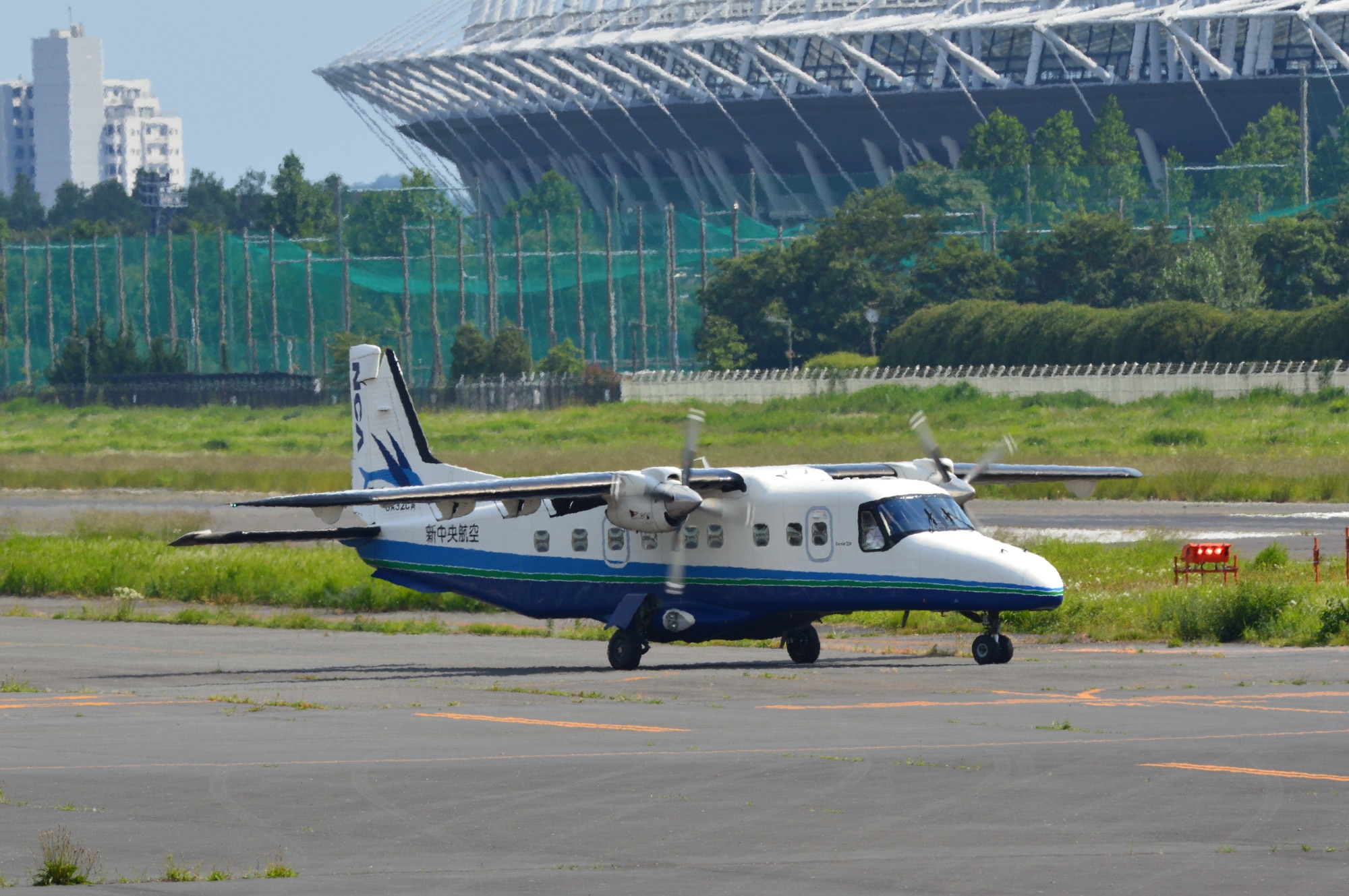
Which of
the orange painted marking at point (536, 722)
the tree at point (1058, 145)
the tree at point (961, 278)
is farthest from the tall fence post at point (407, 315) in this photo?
the orange painted marking at point (536, 722)

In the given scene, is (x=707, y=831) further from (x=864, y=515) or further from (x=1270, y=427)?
(x=1270, y=427)

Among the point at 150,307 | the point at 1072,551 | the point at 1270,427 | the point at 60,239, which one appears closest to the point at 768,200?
the point at 150,307

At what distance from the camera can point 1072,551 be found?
38219mm

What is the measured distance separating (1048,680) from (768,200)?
139 meters

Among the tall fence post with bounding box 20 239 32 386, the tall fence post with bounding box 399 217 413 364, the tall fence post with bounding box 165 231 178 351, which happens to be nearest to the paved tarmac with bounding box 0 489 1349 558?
the tall fence post with bounding box 399 217 413 364

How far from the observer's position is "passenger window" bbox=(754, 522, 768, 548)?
2545cm

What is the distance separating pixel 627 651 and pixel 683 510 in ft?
7.14

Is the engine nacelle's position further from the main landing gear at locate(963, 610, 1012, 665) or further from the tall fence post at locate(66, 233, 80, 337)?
the tall fence post at locate(66, 233, 80, 337)

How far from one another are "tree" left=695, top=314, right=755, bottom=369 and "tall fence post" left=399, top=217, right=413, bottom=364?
17.6 m

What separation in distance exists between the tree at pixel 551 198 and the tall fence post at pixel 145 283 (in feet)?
121

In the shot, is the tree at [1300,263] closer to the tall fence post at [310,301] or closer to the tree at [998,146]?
the tree at [998,146]

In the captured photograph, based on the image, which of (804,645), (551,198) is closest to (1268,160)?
(551,198)

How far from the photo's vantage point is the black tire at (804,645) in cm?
2641

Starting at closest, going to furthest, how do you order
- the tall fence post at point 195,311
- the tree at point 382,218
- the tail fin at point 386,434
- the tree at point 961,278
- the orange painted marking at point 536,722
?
1. the orange painted marking at point 536,722
2. the tail fin at point 386,434
3. the tree at point 961,278
4. the tall fence post at point 195,311
5. the tree at point 382,218
